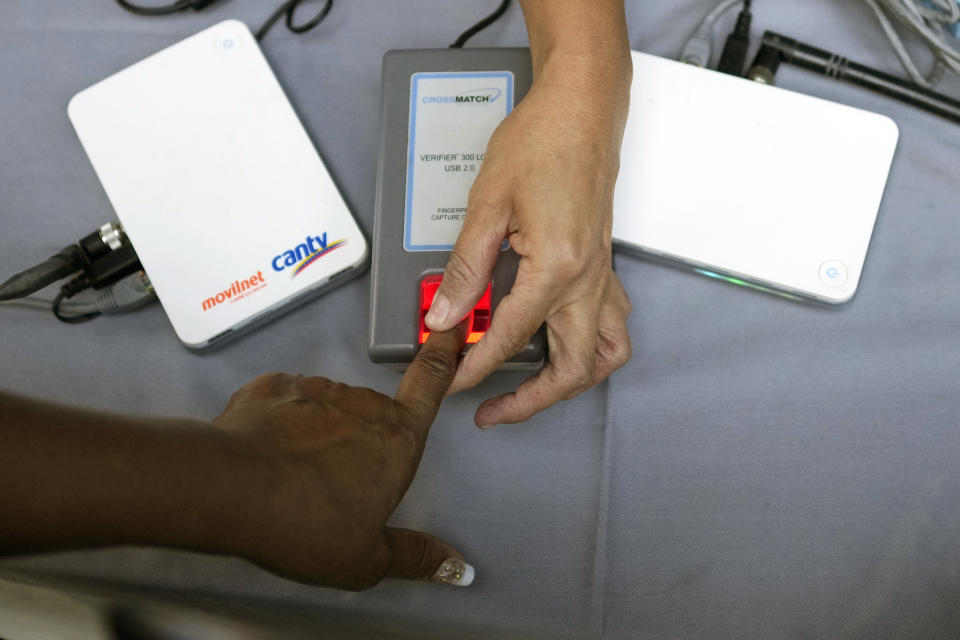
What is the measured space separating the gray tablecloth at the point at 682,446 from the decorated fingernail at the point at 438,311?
11 cm

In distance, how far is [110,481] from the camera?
353 millimetres

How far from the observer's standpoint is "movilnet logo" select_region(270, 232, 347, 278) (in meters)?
0.66

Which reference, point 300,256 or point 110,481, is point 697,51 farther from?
point 110,481

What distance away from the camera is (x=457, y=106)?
2.11ft

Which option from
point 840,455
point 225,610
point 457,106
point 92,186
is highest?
point 457,106

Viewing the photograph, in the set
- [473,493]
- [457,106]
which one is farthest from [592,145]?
[473,493]

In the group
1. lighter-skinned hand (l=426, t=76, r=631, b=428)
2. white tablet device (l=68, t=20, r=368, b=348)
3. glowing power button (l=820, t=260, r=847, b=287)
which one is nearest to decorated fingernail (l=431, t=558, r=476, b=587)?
lighter-skinned hand (l=426, t=76, r=631, b=428)

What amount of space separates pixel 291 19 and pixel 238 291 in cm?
31

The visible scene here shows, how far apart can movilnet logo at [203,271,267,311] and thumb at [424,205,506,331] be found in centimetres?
19

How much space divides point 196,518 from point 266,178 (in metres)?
0.39

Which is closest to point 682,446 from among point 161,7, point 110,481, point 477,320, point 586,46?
point 477,320

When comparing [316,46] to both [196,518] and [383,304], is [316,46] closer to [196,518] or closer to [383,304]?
[383,304]

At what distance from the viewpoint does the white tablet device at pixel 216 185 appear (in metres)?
0.66

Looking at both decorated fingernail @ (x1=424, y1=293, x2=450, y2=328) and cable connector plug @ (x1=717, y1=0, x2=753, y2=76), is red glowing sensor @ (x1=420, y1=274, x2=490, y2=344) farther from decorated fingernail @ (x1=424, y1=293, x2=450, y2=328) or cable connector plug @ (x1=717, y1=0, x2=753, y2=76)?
cable connector plug @ (x1=717, y1=0, x2=753, y2=76)
